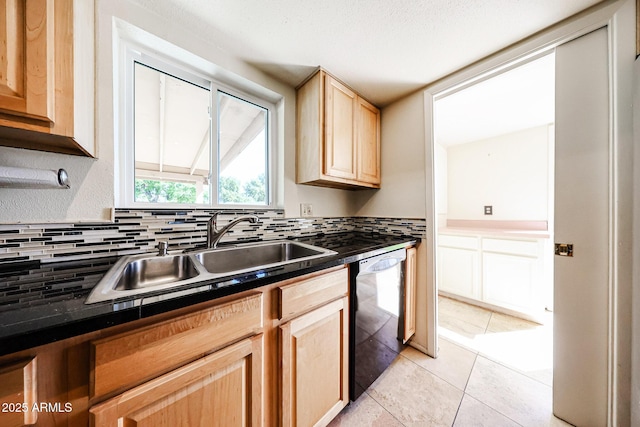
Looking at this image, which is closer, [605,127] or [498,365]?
[605,127]

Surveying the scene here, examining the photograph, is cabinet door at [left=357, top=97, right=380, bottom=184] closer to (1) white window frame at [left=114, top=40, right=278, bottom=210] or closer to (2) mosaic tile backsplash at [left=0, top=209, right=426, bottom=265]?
(2) mosaic tile backsplash at [left=0, top=209, right=426, bottom=265]

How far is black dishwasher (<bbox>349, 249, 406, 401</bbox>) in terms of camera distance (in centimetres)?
110

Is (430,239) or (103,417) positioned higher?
(430,239)

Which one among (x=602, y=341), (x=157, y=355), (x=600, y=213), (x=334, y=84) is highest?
(x=334, y=84)

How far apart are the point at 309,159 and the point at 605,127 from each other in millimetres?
1580

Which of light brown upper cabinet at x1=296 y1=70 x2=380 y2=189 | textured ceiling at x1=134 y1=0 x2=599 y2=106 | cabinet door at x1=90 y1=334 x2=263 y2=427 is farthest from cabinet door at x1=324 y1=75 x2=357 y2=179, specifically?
cabinet door at x1=90 y1=334 x2=263 y2=427

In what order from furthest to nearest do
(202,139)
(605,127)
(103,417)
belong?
1. (202,139)
2. (605,127)
3. (103,417)

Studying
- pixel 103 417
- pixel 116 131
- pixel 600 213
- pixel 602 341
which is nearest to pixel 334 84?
pixel 116 131

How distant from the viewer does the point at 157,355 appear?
54cm

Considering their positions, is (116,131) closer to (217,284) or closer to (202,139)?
(202,139)

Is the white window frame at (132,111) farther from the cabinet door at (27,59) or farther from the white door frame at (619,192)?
the white door frame at (619,192)

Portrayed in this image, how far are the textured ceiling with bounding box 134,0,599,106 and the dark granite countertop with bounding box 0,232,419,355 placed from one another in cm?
129

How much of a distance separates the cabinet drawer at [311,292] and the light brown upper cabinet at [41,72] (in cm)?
94

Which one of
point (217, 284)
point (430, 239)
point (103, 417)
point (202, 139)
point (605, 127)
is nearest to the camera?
point (103, 417)
